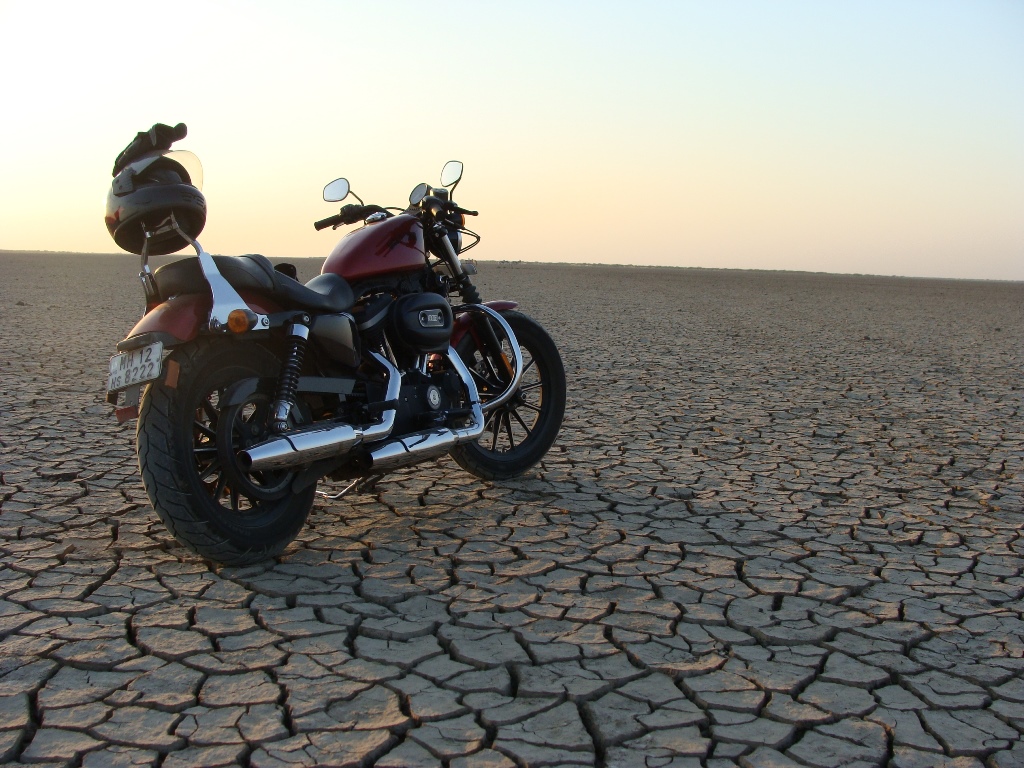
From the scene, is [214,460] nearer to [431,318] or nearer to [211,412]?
[211,412]

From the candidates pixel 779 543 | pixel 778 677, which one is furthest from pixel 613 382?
pixel 778 677

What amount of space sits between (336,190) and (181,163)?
1144 millimetres

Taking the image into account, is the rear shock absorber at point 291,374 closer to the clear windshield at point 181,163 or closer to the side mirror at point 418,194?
the clear windshield at point 181,163

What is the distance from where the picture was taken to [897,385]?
364 inches

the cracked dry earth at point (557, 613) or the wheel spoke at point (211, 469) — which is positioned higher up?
the wheel spoke at point (211, 469)

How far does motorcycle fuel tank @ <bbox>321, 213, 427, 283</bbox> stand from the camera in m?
4.48

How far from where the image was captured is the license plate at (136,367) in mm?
3465

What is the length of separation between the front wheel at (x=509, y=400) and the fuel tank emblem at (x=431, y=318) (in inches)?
18.0

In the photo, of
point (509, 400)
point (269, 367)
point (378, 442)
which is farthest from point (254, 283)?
point (509, 400)

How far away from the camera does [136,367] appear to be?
3516mm

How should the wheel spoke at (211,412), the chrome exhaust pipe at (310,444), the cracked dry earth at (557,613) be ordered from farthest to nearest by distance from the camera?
the wheel spoke at (211,412)
the chrome exhaust pipe at (310,444)
the cracked dry earth at (557,613)

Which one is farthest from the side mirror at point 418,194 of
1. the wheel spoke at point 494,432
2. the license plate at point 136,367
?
the license plate at point 136,367

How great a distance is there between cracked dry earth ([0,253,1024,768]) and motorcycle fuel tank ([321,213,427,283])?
1107mm

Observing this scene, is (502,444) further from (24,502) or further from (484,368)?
(24,502)
